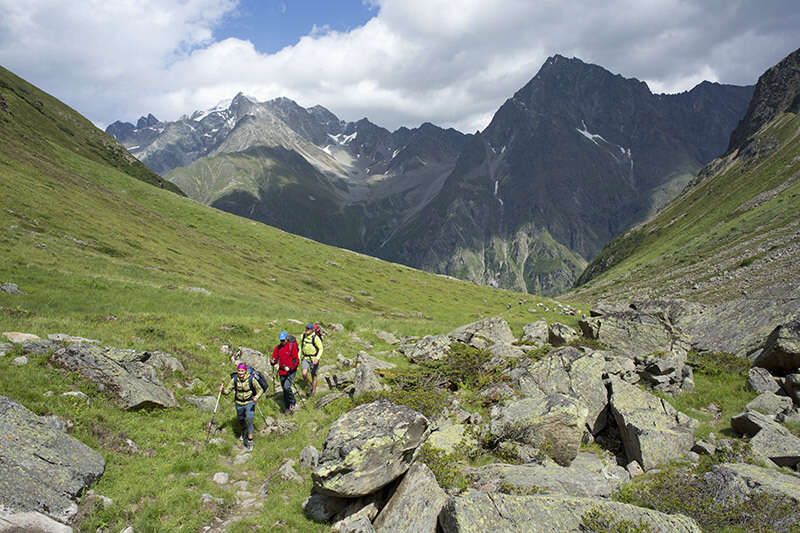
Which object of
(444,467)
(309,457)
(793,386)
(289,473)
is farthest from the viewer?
(793,386)

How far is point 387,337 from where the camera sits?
34.1m

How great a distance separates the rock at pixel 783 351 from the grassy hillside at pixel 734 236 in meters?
18.1

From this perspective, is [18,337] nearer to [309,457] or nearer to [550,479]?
[309,457]

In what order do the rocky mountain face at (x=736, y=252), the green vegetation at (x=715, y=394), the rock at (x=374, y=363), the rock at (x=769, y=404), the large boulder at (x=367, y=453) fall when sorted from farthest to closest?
the rocky mountain face at (x=736, y=252)
the rock at (x=374, y=363)
the green vegetation at (x=715, y=394)
the rock at (x=769, y=404)
the large boulder at (x=367, y=453)

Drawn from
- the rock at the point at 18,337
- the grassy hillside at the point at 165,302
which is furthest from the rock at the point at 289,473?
the rock at the point at 18,337

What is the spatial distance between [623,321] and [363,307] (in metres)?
49.8

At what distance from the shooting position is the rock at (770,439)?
43.5 ft

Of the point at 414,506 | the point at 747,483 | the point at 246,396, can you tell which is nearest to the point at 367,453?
the point at 414,506

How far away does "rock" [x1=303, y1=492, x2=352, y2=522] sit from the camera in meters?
12.6

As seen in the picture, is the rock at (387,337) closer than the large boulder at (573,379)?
No

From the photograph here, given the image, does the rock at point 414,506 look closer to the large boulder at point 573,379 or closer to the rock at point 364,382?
the rock at point 364,382

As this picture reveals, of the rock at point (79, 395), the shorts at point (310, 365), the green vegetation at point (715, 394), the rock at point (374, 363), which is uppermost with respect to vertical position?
the rock at point (79, 395)

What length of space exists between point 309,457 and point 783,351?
22482 mm

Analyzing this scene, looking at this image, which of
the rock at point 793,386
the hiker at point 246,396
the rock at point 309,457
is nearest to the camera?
the rock at point 309,457
